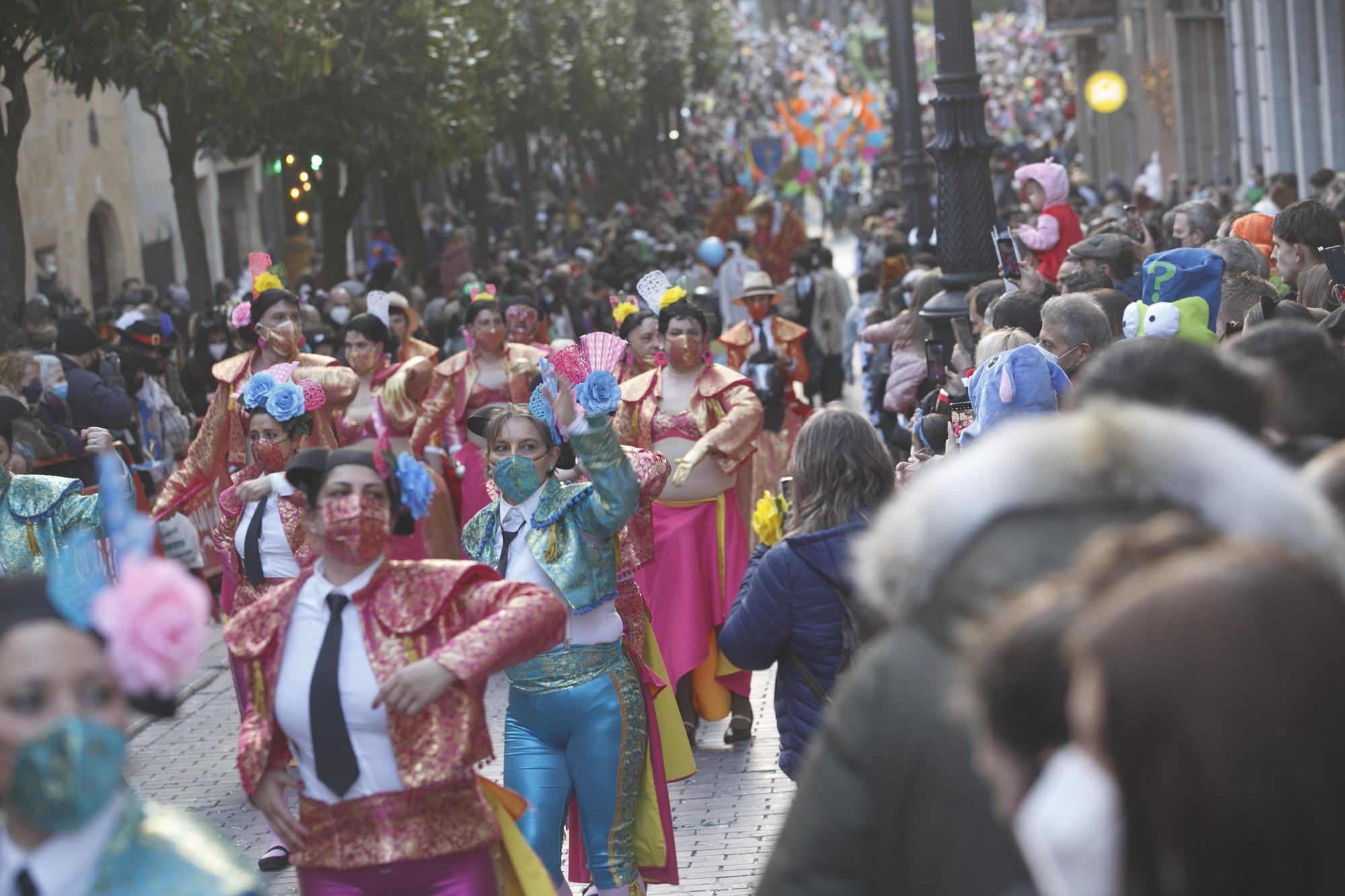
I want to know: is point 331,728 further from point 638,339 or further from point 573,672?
point 638,339

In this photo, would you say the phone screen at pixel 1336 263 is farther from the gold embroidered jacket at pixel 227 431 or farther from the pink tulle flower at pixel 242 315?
the pink tulle flower at pixel 242 315

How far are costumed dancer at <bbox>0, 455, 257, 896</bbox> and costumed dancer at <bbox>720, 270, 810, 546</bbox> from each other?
24.4 feet

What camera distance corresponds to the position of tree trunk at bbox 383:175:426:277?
26516mm

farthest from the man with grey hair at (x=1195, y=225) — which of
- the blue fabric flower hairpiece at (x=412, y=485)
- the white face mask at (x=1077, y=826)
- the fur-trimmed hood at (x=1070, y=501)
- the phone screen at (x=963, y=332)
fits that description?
the white face mask at (x=1077, y=826)

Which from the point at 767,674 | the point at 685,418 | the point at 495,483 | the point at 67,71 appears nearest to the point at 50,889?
the point at 495,483

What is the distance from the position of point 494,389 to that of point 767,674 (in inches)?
87.3

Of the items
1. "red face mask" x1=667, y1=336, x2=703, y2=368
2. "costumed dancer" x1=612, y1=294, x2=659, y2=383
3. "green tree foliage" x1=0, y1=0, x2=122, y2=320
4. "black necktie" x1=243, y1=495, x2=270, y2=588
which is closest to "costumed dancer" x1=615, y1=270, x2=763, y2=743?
"red face mask" x1=667, y1=336, x2=703, y2=368

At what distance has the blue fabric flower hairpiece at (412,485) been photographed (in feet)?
14.5

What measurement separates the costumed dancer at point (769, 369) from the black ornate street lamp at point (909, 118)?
412cm

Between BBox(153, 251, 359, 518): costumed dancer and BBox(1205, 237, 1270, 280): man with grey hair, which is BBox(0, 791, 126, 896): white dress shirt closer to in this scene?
BBox(153, 251, 359, 518): costumed dancer

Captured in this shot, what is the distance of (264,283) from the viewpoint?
942 cm

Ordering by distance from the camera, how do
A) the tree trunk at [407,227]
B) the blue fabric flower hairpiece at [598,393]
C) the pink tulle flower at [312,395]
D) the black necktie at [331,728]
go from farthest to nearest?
1. the tree trunk at [407,227]
2. the pink tulle flower at [312,395]
3. the blue fabric flower hairpiece at [598,393]
4. the black necktie at [331,728]

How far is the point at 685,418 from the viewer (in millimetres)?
8875

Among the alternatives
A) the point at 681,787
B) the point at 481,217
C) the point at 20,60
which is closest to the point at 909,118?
the point at 20,60
